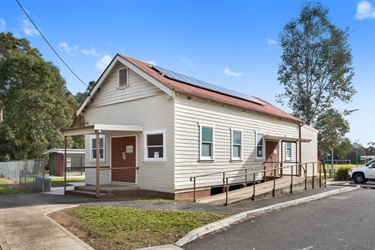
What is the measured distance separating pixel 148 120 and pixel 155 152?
1.41 m

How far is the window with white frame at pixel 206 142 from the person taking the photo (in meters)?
13.9

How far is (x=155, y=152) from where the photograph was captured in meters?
13.5

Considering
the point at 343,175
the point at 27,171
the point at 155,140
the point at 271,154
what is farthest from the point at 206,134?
the point at 343,175

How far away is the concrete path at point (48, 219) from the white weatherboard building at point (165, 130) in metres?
1.84

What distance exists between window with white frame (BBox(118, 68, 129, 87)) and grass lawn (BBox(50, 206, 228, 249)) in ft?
21.7

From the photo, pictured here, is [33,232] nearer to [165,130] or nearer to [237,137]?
[165,130]

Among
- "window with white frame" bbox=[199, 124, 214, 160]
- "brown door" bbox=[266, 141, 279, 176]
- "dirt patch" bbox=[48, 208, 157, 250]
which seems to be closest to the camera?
"dirt patch" bbox=[48, 208, 157, 250]

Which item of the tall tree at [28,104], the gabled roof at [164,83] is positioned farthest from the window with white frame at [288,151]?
the tall tree at [28,104]

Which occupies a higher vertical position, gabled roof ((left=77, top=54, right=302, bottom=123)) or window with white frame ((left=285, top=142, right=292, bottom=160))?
gabled roof ((left=77, top=54, right=302, bottom=123))

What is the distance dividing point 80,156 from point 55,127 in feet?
13.6

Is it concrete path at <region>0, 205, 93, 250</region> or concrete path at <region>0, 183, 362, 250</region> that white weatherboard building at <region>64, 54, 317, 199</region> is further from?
concrete path at <region>0, 205, 93, 250</region>

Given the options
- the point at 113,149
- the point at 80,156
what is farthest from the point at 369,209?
the point at 80,156

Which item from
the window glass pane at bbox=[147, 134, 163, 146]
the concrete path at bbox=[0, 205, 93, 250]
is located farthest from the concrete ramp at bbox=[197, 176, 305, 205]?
the concrete path at bbox=[0, 205, 93, 250]

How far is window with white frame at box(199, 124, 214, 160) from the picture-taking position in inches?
547
